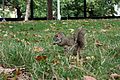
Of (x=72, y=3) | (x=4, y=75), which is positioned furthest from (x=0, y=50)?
(x=72, y=3)

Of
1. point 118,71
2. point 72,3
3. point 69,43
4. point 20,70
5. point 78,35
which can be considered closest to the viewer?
point 20,70

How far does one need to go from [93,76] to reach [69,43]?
0.80m

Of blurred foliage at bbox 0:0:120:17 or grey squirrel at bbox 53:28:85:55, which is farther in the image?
blurred foliage at bbox 0:0:120:17

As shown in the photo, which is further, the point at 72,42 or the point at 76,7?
the point at 76,7

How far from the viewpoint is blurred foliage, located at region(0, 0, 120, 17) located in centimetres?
2862

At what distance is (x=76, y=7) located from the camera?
28672 millimetres

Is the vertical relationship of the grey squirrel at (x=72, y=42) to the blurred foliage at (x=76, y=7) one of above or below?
above

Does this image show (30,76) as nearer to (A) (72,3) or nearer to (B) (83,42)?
(B) (83,42)

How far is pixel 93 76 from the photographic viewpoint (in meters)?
2.51

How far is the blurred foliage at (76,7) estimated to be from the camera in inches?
1127

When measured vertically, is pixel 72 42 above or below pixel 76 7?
above

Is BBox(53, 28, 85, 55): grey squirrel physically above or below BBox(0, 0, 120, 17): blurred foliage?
above

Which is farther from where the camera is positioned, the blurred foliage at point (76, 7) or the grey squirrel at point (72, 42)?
the blurred foliage at point (76, 7)

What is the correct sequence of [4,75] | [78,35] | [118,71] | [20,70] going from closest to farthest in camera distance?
[4,75], [20,70], [118,71], [78,35]
